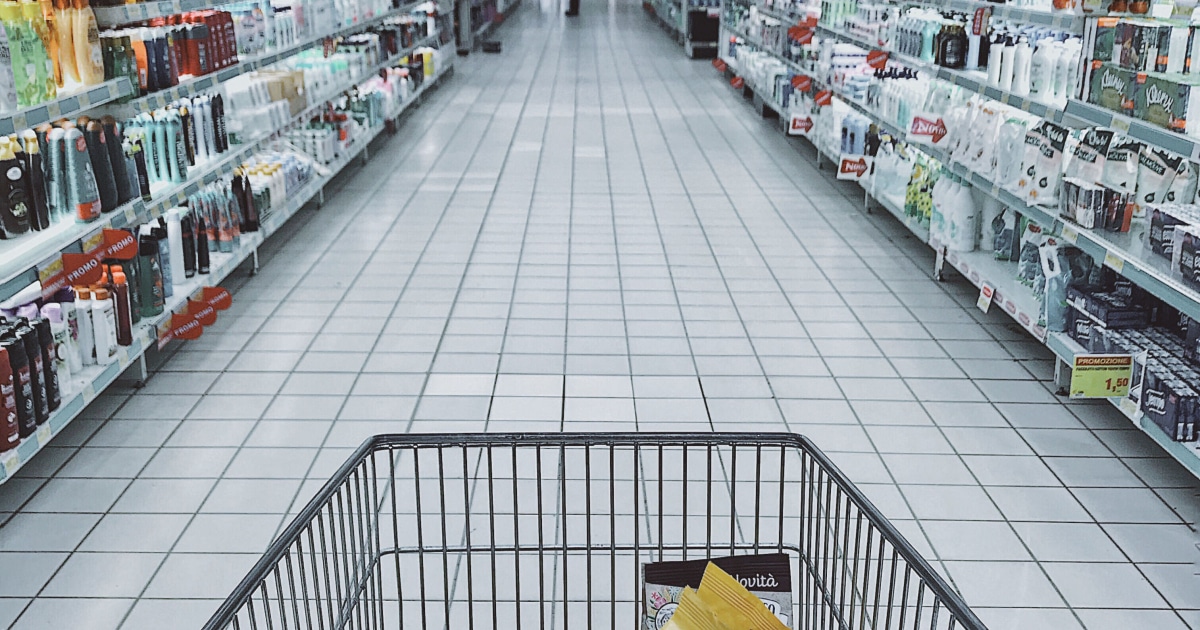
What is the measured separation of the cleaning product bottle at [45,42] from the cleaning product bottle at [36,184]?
0.66ft

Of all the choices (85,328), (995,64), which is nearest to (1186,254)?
(995,64)

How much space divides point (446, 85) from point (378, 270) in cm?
890

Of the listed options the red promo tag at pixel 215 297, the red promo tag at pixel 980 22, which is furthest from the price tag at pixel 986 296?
the red promo tag at pixel 215 297

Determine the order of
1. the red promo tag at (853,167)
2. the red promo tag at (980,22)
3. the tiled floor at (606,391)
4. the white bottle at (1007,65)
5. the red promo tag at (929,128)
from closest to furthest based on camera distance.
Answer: the tiled floor at (606,391)
the white bottle at (1007,65)
the red promo tag at (980,22)
the red promo tag at (929,128)
the red promo tag at (853,167)

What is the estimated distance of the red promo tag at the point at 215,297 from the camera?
4809mm

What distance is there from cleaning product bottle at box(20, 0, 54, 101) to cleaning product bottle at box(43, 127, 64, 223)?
0.18m

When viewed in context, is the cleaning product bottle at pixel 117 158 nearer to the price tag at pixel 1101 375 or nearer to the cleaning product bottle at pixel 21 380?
the cleaning product bottle at pixel 21 380

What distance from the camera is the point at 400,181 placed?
8609 mm

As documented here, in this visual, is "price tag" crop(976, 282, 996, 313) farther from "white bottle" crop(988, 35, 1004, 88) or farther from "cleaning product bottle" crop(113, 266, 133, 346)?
"cleaning product bottle" crop(113, 266, 133, 346)

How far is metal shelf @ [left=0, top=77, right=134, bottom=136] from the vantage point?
335 cm

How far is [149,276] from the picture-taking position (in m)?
4.46

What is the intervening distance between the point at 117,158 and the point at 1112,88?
3886 millimetres

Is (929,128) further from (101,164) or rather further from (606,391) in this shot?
(101,164)

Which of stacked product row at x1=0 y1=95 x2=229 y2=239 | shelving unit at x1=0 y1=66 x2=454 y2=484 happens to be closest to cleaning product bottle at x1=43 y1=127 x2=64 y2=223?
stacked product row at x1=0 y1=95 x2=229 y2=239
